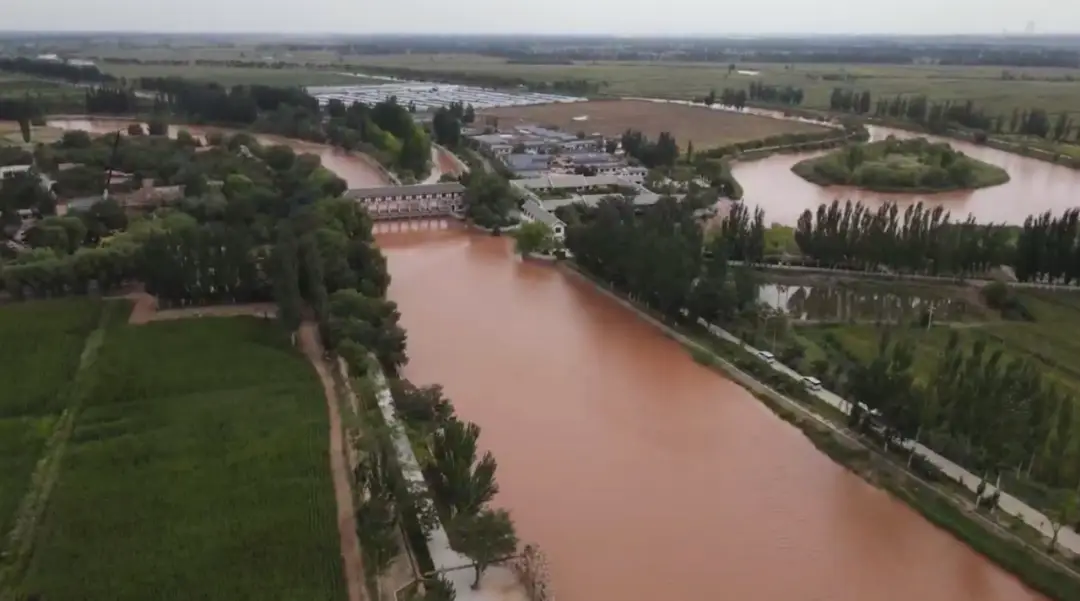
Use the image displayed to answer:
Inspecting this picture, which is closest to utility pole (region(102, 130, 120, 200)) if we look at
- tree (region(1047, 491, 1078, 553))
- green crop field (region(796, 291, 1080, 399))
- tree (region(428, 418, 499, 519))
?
tree (region(428, 418, 499, 519))

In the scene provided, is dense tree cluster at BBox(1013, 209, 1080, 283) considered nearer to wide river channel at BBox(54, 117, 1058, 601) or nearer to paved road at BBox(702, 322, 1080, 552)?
paved road at BBox(702, 322, 1080, 552)

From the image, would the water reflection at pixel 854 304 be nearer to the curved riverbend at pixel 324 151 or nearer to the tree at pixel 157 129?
the curved riverbend at pixel 324 151

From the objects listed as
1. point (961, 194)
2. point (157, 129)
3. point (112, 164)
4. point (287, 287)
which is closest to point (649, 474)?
point (287, 287)

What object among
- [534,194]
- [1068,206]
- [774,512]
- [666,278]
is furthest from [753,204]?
[774,512]

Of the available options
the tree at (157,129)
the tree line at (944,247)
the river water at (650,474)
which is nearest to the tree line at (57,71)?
the tree at (157,129)

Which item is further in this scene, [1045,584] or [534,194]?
[534,194]

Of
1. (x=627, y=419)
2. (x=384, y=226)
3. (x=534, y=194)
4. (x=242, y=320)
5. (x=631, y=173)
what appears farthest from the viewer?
(x=631, y=173)

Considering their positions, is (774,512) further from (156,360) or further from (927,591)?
(156,360)
